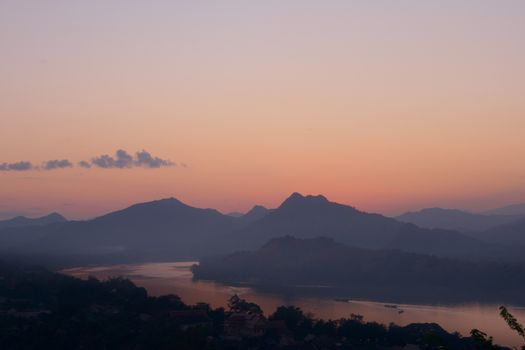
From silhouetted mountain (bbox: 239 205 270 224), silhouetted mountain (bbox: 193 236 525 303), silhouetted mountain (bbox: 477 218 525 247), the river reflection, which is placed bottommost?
the river reflection

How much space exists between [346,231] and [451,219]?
7400 centimetres

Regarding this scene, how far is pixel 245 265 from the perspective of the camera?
225ft

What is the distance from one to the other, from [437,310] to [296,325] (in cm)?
1541

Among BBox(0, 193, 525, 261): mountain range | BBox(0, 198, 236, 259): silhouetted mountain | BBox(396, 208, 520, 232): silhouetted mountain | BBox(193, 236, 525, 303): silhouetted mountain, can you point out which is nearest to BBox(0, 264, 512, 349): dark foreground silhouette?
BBox(193, 236, 525, 303): silhouetted mountain

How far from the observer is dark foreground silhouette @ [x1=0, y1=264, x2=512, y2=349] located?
1698cm

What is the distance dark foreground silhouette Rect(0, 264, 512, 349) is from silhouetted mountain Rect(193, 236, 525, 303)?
66.9 ft

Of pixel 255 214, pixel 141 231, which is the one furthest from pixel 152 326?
pixel 255 214

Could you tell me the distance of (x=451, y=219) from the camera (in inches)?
6585

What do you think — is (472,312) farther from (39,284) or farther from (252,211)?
(252,211)

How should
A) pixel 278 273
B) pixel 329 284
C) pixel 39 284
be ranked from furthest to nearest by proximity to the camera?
1. pixel 278 273
2. pixel 329 284
3. pixel 39 284

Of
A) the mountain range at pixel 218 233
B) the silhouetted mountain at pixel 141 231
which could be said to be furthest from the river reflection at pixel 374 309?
the silhouetted mountain at pixel 141 231

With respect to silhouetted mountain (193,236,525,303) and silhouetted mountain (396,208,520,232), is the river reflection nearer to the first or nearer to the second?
silhouetted mountain (193,236,525,303)

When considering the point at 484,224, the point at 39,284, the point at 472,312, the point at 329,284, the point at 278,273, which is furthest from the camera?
the point at 484,224

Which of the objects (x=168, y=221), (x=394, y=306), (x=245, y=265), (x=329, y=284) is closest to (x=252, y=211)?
(x=168, y=221)
